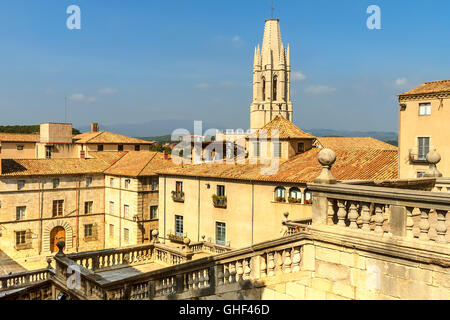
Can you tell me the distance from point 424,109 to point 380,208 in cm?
3003

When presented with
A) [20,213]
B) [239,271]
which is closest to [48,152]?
[20,213]

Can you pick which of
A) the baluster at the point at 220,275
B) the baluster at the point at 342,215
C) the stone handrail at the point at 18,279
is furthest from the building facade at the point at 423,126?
the baluster at the point at 342,215

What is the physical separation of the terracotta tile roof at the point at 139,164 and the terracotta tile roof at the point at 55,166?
1934 mm

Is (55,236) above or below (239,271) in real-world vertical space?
below

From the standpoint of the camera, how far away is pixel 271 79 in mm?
135000

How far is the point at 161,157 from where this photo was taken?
5294 centimetres

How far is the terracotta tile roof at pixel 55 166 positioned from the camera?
149ft

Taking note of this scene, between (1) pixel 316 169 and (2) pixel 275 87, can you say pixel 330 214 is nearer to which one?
(1) pixel 316 169

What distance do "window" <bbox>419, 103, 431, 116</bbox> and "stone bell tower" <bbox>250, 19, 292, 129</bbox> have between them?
99.7 metres

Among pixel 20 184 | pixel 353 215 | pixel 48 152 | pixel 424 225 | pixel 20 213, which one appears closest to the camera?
pixel 424 225

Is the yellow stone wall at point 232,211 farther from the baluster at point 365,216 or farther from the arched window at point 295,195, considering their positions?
the baluster at point 365,216

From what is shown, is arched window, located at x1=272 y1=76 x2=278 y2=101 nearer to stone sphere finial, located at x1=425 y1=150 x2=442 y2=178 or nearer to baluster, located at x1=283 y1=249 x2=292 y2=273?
stone sphere finial, located at x1=425 y1=150 x2=442 y2=178

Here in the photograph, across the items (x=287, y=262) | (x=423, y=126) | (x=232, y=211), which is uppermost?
(x=423, y=126)
